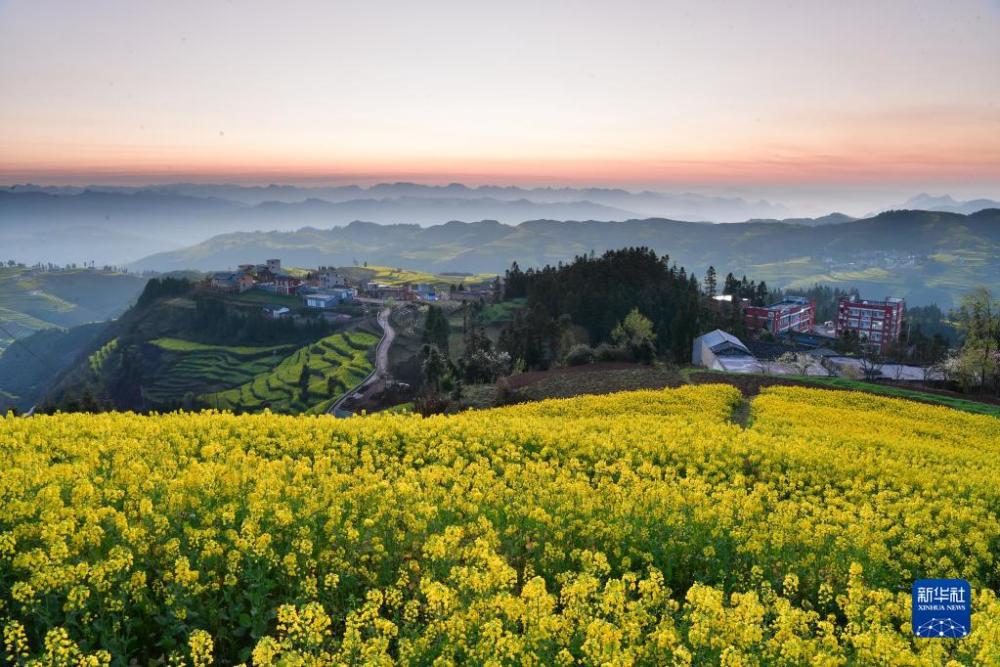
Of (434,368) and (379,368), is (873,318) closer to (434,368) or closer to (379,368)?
(379,368)

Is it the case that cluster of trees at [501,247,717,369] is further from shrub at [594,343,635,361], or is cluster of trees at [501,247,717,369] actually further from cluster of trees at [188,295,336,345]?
cluster of trees at [188,295,336,345]

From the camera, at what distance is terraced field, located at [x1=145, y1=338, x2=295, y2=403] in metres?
137

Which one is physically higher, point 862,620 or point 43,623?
point 43,623

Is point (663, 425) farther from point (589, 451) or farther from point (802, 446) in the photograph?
point (589, 451)

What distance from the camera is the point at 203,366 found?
147500mm

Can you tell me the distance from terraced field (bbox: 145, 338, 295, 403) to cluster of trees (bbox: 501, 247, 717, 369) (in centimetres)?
6891

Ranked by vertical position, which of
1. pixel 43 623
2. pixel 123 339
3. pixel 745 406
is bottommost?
pixel 123 339

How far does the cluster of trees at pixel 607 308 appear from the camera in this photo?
76.6 m

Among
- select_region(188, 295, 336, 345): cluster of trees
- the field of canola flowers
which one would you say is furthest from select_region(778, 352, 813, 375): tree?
select_region(188, 295, 336, 345): cluster of trees

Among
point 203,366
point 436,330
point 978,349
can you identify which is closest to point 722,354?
point 978,349

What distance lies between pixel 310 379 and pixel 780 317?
121m

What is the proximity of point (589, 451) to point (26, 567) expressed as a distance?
45.6 feet

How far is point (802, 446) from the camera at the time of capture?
21.2 m

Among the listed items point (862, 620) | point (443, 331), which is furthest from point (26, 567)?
point (443, 331)
